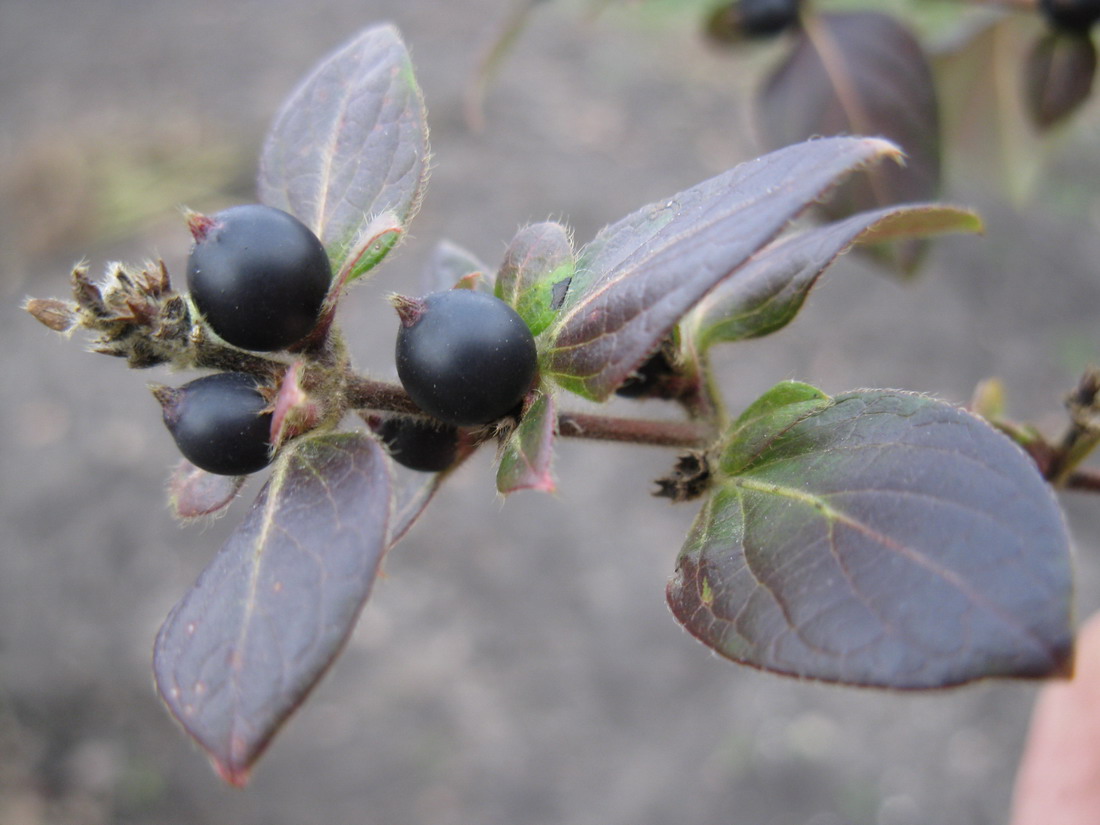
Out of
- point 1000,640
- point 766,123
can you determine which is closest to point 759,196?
point 1000,640

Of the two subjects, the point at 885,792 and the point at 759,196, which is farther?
the point at 885,792

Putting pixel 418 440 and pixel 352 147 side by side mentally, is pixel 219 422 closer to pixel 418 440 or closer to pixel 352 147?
pixel 418 440

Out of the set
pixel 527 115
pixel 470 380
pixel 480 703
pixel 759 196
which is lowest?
pixel 480 703

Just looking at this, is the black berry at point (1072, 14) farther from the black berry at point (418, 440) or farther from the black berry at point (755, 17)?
the black berry at point (418, 440)

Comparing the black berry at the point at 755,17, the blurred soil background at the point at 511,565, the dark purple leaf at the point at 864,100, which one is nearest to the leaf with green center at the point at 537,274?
the dark purple leaf at the point at 864,100

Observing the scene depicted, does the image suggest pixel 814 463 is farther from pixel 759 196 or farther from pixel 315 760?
pixel 315 760

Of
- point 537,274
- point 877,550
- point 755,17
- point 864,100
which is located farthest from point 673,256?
point 755,17

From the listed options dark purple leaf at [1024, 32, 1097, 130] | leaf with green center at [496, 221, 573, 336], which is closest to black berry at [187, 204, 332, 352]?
leaf with green center at [496, 221, 573, 336]
